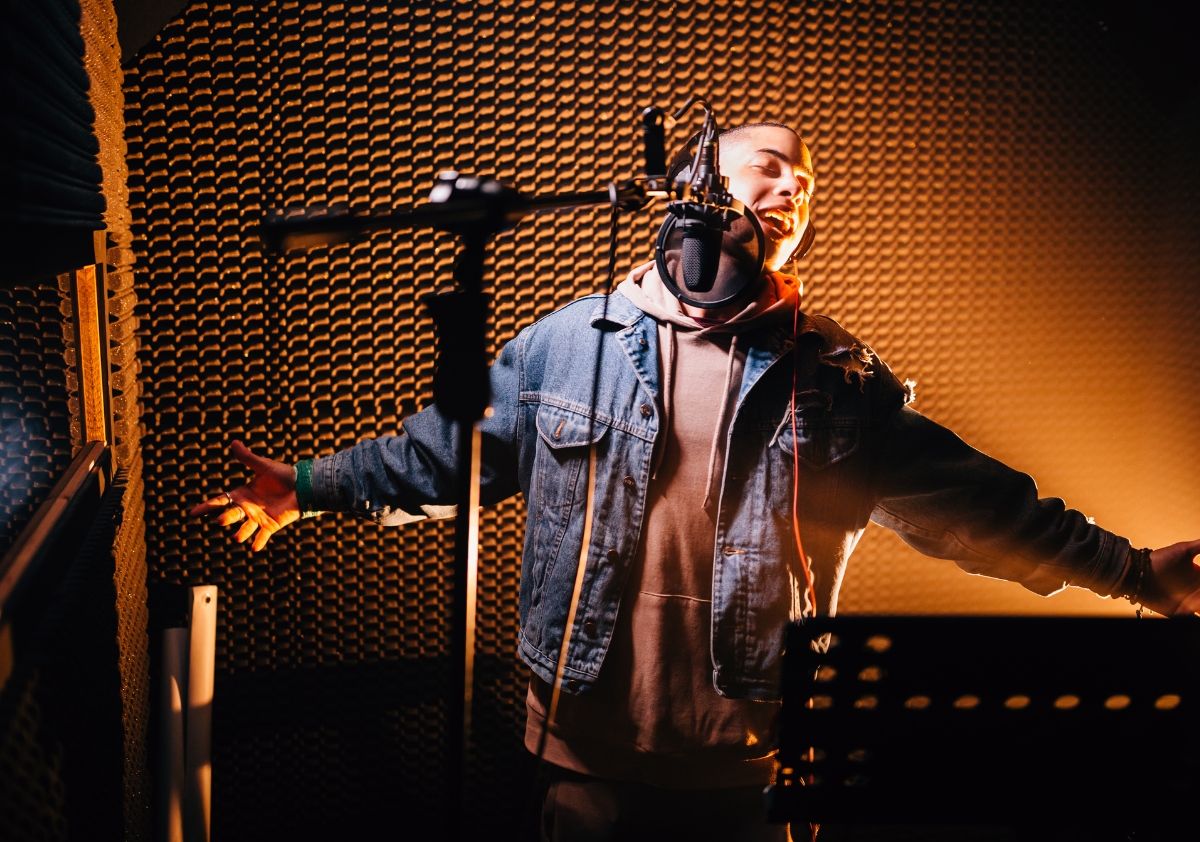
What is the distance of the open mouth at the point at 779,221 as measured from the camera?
1.14 meters

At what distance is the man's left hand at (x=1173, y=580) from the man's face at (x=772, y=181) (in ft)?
2.60

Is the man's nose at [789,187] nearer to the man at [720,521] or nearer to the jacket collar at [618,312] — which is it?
the man at [720,521]

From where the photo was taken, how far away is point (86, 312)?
117 centimetres

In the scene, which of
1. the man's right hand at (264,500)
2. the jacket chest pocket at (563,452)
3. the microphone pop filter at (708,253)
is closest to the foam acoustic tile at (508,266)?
the man's right hand at (264,500)

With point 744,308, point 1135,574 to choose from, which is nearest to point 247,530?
point 744,308

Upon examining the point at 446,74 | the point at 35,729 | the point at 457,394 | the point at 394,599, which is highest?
the point at 446,74

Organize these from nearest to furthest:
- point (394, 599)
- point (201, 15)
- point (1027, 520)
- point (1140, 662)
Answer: point (1140, 662)
point (1027, 520)
point (201, 15)
point (394, 599)

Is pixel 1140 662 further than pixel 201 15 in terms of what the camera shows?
No

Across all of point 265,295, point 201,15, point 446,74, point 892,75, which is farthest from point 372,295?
point 892,75

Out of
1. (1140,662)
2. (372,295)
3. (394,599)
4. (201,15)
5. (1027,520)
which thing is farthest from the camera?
(394,599)

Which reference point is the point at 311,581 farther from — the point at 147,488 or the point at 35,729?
the point at 35,729

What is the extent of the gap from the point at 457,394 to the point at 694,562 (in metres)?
0.57

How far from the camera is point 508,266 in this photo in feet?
5.16

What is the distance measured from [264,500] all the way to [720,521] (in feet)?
2.64
